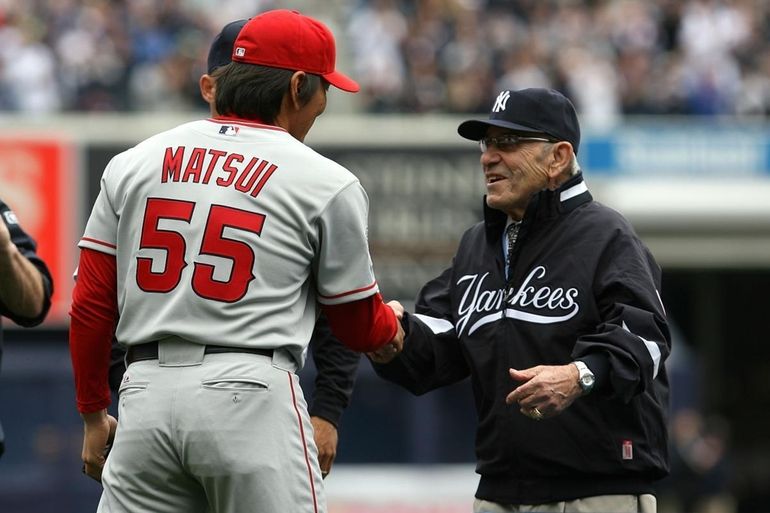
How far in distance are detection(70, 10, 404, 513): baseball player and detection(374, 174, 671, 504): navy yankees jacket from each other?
65cm

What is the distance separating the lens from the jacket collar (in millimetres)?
4727

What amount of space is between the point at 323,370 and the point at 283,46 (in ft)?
3.97

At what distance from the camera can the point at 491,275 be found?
4.83 metres

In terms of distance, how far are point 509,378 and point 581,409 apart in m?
0.23

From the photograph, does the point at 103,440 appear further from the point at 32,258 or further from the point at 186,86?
the point at 186,86

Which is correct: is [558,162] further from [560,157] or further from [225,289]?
[225,289]

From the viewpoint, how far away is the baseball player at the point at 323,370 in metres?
4.80

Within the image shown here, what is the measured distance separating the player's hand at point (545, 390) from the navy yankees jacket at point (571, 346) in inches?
3.9

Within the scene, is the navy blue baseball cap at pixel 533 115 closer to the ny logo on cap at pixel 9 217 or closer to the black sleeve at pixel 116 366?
the black sleeve at pixel 116 366

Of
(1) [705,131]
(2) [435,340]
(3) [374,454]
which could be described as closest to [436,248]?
(3) [374,454]

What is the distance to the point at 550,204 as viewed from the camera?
4.73 meters

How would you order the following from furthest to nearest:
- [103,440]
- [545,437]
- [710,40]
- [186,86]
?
1. [710,40]
2. [186,86]
3. [545,437]
4. [103,440]

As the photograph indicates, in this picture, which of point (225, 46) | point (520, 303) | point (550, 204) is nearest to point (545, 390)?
point (520, 303)

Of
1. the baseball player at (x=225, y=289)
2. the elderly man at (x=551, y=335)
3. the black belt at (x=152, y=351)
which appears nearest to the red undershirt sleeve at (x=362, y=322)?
the baseball player at (x=225, y=289)
